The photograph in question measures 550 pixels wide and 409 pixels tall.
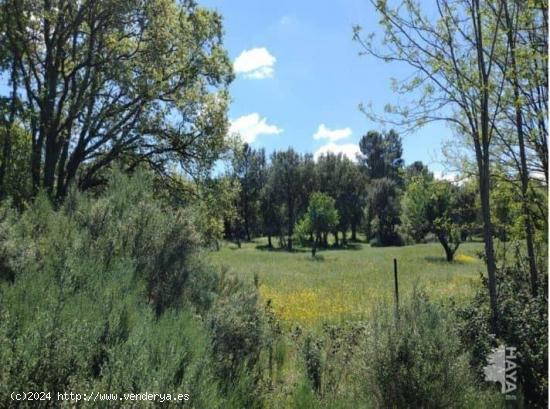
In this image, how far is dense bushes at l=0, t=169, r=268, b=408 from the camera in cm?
282

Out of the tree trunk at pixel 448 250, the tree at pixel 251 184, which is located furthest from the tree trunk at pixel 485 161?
the tree at pixel 251 184

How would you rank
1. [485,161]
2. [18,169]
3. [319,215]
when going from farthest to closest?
[319,215], [18,169], [485,161]

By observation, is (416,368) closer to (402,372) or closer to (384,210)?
(402,372)

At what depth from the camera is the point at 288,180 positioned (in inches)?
2484

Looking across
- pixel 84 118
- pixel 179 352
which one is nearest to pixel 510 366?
pixel 179 352

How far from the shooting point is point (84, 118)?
48.8 ft

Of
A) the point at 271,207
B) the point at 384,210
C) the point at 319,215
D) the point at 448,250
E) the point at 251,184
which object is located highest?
the point at 251,184

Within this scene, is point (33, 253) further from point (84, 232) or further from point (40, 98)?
point (40, 98)

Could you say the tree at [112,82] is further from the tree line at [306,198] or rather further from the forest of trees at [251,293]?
the tree line at [306,198]

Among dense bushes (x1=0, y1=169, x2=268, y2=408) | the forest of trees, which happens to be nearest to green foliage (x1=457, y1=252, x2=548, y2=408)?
the forest of trees

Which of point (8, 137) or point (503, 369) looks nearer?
point (503, 369)

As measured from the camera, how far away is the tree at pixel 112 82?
13719 mm

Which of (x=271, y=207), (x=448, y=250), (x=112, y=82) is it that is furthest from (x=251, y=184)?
(x=112, y=82)

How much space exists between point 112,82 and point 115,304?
42.2 ft
